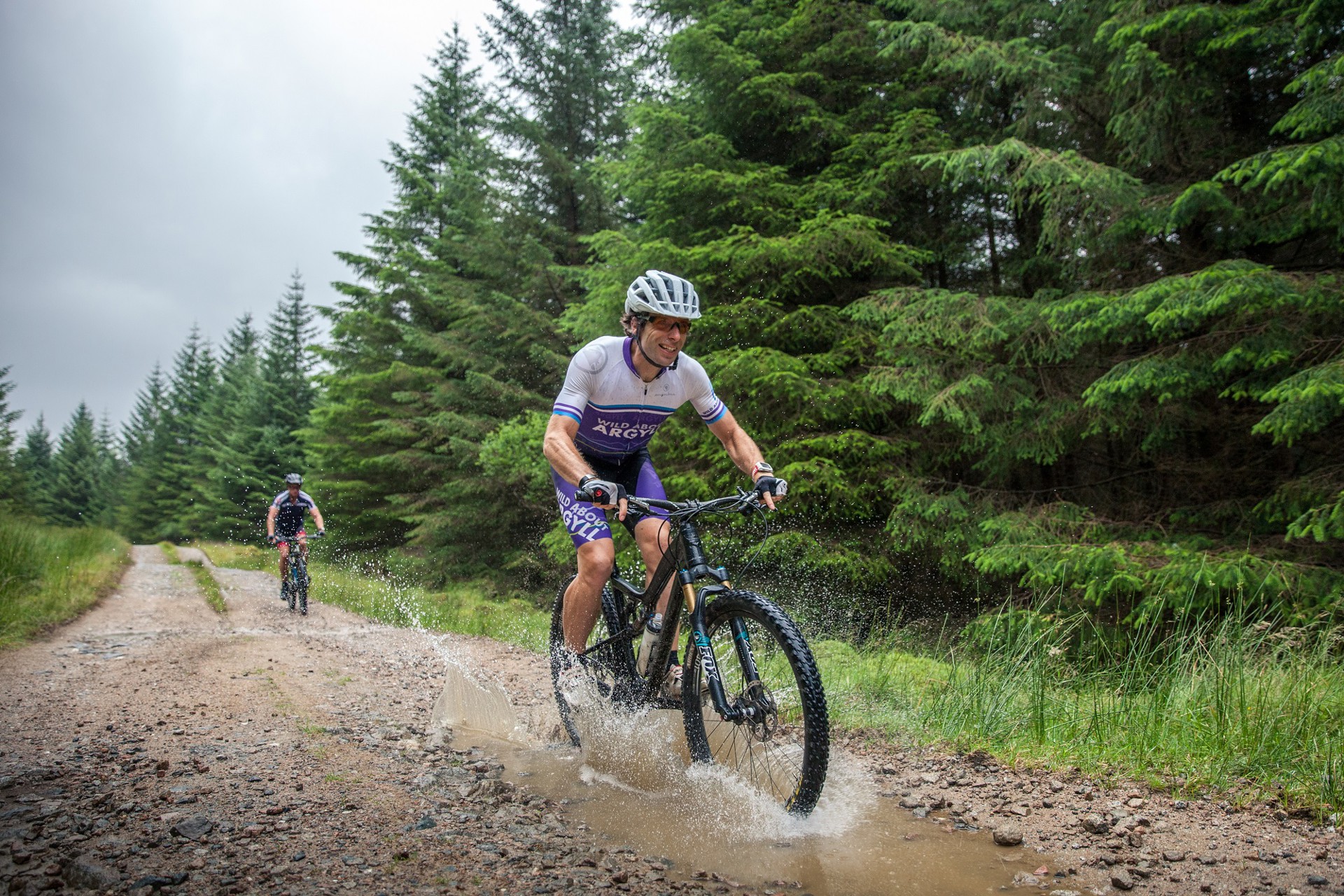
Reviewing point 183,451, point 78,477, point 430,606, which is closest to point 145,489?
point 183,451

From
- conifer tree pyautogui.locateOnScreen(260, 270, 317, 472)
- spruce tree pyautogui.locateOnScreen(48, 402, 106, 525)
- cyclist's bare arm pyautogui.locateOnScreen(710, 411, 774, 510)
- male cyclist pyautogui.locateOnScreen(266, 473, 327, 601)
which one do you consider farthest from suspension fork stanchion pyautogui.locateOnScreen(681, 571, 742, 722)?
spruce tree pyautogui.locateOnScreen(48, 402, 106, 525)

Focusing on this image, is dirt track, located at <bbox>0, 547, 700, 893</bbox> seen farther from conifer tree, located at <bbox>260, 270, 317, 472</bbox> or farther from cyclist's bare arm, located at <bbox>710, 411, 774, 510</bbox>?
conifer tree, located at <bbox>260, 270, 317, 472</bbox>

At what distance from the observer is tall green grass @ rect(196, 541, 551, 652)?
8.88 metres

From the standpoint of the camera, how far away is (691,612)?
3338 millimetres

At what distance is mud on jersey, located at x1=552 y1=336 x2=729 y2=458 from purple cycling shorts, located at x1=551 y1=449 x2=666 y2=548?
0.13 meters

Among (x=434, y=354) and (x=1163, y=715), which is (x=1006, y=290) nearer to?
(x=1163, y=715)

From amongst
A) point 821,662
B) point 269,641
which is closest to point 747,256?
point 821,662

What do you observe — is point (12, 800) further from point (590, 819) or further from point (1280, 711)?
point (1280, 711)

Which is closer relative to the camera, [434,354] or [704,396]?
[704,396]

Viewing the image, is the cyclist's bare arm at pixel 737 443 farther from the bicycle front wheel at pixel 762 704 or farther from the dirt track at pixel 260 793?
the dirt track at pixel 260 793

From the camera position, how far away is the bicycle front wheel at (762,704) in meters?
2.80

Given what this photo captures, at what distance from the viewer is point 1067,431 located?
Result: 309 inches

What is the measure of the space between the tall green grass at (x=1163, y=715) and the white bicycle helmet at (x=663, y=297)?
2661mm

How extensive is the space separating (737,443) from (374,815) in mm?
2452
